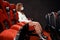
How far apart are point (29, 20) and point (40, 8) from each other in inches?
35.4

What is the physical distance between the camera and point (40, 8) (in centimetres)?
338

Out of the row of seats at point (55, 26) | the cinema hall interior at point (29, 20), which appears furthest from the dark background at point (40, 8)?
the row of seats at point (55, 26)

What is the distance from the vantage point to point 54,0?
342 cm

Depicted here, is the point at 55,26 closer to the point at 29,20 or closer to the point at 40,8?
the point at 29,20

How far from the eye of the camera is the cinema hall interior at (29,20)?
1419 millimetres

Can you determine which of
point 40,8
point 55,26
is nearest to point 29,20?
point 55,26

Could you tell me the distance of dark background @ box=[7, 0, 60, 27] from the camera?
10.8 ft

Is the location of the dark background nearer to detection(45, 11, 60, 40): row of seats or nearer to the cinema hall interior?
the cinema hall interior

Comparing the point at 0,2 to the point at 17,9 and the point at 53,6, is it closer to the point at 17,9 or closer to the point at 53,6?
the point at 17,9

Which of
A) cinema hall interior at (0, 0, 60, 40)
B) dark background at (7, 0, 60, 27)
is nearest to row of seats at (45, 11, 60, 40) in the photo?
cinema hall interior at (0, 0, 60, 40)

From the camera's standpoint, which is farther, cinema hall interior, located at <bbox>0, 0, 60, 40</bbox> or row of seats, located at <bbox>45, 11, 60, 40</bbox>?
row of seats, located at <bbox>45, 11, 60, 40</bbox>

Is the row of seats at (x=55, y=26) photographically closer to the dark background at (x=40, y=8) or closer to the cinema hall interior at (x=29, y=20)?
the cinema hall interior at (x=29, y=20)

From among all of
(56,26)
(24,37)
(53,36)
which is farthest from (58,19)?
(24,37)

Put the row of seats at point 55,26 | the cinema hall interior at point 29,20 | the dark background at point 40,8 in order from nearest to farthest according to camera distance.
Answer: the cinema hall interior at point 29,20
the row of seats at point 55,26
the dark background at point 40,8
